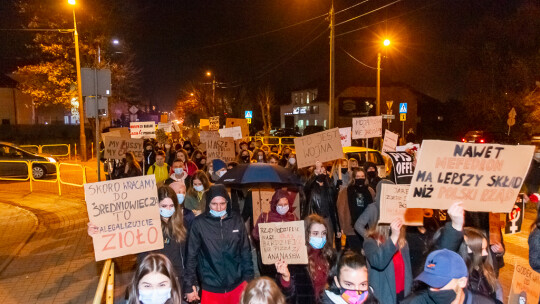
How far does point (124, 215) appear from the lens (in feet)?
14.4

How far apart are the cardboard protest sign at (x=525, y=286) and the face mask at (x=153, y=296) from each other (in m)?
2.81

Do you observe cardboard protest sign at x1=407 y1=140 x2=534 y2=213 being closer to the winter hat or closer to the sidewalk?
the sidewalk

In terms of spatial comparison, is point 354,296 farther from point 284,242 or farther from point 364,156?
point 364,156

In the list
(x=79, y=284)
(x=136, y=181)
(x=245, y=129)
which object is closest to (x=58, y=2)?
(x=245, y=129)

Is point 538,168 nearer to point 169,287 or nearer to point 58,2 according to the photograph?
point 169,287

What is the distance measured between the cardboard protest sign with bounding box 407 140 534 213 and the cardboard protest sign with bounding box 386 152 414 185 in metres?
3.53

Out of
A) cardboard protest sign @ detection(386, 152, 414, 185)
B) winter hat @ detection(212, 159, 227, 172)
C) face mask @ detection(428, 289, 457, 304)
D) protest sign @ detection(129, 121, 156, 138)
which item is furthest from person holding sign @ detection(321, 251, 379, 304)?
protest sign @ detection(129, 121, 156, 138)

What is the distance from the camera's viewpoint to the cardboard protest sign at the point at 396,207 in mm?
4117

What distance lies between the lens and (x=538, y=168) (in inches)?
322

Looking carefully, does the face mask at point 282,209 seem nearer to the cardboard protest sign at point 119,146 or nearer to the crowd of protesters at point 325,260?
the crowd of protesters at point 325,260

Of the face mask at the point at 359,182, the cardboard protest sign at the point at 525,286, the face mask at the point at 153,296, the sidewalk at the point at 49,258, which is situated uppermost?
the face mask at the point at 359,182

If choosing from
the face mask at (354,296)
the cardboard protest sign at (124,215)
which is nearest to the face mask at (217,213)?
the cardboard protest sign at (124,215)

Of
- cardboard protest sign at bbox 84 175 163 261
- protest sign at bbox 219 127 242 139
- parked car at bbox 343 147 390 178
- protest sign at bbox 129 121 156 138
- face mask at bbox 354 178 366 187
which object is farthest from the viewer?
protest sign at bbox 129 121 156 138

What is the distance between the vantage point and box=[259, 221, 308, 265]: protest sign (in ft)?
14.3
